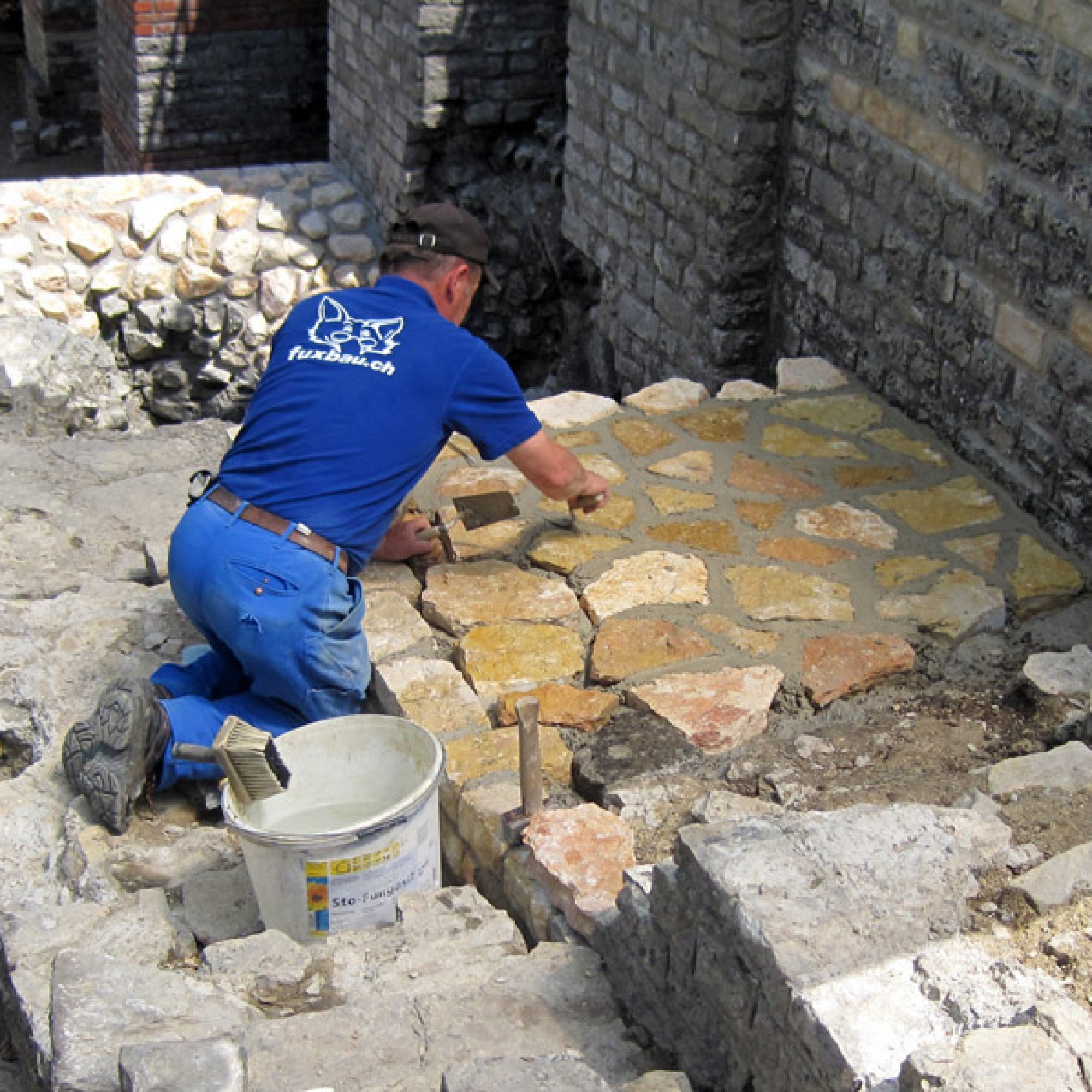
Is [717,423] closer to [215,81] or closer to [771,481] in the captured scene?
[771,481]

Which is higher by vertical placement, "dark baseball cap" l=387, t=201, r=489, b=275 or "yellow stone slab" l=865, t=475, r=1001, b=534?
"dark baseball cap" l=387, t=201, r=489, b=275

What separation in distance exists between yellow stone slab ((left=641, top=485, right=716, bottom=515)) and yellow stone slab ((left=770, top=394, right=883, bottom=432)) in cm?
65

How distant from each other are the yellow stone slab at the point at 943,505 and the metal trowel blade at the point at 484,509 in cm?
114

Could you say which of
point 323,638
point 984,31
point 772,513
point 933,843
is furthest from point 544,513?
point 933,843

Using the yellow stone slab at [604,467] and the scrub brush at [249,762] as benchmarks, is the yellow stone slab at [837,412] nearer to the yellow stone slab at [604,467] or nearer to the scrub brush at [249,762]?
the yellow stone slab at [604,467]

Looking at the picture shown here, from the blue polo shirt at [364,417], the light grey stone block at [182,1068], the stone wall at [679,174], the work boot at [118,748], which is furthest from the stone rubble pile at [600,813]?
the stone wall at [679,174]

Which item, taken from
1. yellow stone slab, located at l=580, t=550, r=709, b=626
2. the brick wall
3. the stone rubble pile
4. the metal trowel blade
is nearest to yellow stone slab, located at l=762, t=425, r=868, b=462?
the stone rubble pile

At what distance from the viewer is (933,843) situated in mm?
2545

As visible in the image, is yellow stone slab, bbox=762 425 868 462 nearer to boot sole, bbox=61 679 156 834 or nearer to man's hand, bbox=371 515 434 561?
man's hand, bbox=371 515 434 561

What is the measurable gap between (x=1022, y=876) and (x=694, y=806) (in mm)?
888

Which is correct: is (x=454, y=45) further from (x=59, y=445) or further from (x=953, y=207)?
(x=953, y=207)

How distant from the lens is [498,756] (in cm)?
361

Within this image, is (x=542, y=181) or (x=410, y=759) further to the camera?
(x=542, y=181)

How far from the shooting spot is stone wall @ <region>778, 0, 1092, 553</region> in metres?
4.25
